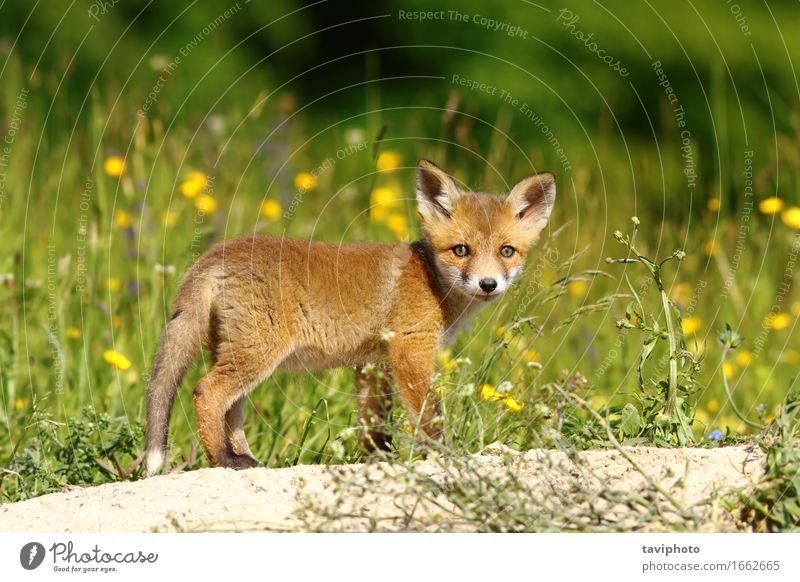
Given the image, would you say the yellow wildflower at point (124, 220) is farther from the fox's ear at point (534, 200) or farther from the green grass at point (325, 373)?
the fox's ear at point (534, 200)

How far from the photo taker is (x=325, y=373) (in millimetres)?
6098

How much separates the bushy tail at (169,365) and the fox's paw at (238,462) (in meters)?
0.29

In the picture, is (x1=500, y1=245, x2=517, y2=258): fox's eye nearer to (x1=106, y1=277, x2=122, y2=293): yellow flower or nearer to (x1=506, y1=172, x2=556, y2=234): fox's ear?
(x1=506, y1=172, x2=556, y2=234): fox's ear

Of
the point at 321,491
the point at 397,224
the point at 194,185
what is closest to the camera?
the point at 321,491

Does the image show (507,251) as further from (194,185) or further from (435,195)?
(194,185)

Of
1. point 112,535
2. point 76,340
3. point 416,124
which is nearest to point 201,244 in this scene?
point 76,340

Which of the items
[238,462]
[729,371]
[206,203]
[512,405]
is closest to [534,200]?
[512,405]

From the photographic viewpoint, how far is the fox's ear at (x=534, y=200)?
5.67 m

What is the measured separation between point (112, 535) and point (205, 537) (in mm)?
353

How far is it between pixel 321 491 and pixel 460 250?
2126 millimetres

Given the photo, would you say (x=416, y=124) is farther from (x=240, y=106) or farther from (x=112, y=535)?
(x=112, y=535)

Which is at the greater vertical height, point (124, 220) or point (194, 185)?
point (194, 185)

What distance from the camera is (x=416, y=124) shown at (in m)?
10.6

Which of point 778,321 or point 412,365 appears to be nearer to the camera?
point 412,365
